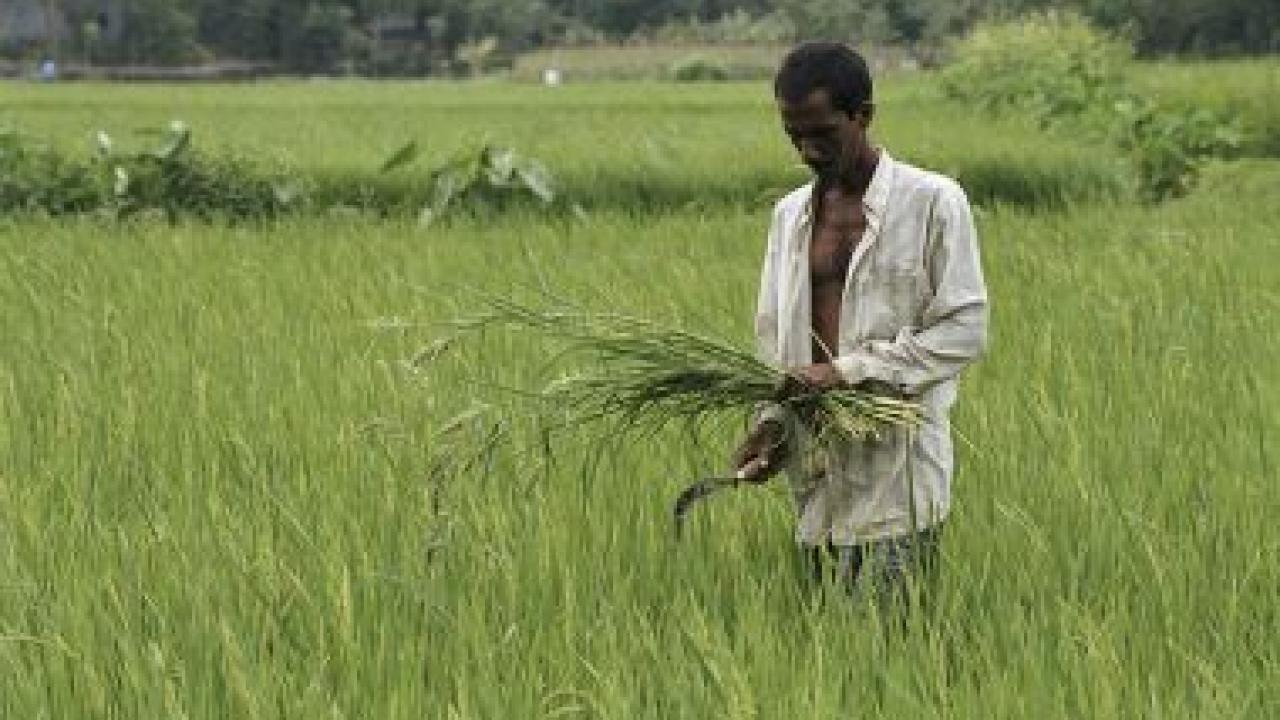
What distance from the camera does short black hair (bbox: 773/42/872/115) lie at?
2.03 metres

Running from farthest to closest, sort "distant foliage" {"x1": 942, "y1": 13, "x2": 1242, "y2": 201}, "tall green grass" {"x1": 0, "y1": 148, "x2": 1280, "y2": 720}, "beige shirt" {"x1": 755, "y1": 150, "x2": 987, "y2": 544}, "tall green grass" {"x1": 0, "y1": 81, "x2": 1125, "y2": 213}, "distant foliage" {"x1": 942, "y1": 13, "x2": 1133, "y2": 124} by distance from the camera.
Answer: "distant foliage" {"x1": 942, "y1": 13, "x2": 1133, "y2": 124}, "distant foliage" {"x1": 942, "y1": 13, "x2": 1242, "y2": 201}, "tall green grass" {"x1": 0, "y1": 81, "x2": 1125, "y2": 213}, "beige shirt" {"x1": 755, "y1": 150, "x2": 987, "y2": 544}, "tall green grass" {"x1": 0, "y1": 148, "x2": 1280, "y2": 720}

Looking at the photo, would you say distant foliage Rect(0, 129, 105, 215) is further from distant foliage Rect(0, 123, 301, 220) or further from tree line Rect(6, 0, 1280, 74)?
tree line Rect(6, 0, 1280, 74)

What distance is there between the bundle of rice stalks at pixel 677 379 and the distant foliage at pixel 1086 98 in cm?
738

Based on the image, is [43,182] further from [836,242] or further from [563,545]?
[836,242]

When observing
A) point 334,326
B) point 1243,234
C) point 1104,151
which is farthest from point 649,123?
point 334,326

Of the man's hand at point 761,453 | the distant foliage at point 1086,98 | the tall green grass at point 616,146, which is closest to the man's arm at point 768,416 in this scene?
the man's hand at point 761,453

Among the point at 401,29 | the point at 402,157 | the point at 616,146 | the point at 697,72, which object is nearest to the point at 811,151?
the point at 402,157

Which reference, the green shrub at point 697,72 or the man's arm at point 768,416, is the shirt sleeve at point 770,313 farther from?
the green shrub at point 697,72

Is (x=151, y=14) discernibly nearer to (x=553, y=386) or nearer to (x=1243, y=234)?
(x=1243, y=234)

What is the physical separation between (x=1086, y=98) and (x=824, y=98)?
11420 mm

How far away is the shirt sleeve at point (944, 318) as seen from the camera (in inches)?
83.7

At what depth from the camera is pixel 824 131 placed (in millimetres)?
2066

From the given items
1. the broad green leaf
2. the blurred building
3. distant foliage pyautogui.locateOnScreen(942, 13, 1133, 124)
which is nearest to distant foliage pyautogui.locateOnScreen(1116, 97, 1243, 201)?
distant foliage pyautogui.locateOnScreen(942, 13, 1133, 124)

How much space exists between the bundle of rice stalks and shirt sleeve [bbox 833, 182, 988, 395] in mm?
45
